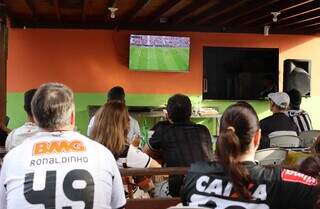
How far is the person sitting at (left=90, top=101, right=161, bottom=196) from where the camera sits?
338cm

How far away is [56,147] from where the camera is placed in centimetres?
209

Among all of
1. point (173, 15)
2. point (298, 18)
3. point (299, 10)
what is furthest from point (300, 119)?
point (173, 15)

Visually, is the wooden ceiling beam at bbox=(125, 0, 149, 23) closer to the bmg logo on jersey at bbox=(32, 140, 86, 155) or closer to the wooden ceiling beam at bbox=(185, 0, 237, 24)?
the wooden ceiling beam at bbox=(185, 0, 237, 24)

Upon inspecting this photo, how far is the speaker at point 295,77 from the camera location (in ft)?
31.6

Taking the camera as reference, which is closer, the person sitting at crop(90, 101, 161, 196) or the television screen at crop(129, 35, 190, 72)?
the person sitting at crop(90, 101, 161, 196)

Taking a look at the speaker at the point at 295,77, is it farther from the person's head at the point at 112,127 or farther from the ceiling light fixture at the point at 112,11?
the person's head at the point at 112,127

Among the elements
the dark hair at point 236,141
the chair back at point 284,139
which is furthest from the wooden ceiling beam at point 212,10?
the dark hair at point 236,141

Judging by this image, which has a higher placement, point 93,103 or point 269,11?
point 269,11

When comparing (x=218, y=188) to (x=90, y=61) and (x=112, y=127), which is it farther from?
(x=90, y=61)

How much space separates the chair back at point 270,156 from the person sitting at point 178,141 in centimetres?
45

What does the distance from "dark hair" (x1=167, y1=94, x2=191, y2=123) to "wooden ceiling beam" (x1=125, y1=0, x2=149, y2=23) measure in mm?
3737

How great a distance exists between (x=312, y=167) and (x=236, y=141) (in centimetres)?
33

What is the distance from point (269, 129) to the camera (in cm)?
495

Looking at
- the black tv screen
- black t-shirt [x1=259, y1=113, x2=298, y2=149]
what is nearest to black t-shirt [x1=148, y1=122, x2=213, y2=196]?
black t-shirt [x1=259, y1=113, x2=298, y2=149]
